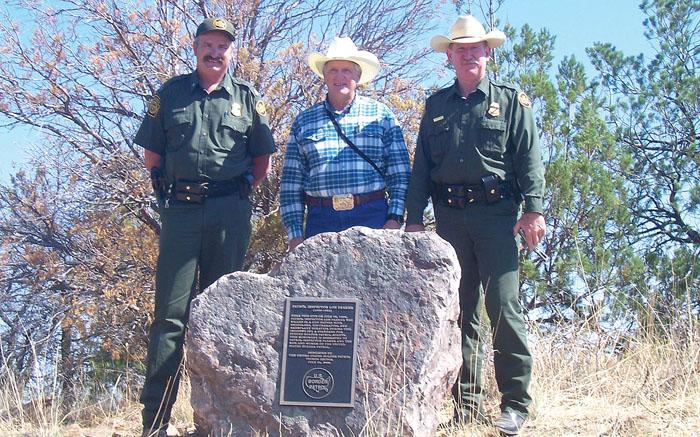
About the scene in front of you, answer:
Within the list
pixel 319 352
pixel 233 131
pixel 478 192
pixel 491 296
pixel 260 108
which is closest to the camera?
pixel 319 352

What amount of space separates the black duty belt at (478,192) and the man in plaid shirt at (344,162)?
36cm

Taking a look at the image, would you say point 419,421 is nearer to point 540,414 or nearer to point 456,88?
point 540,414

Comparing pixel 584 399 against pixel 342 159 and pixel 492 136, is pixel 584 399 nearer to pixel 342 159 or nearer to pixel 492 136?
pixel 492 136

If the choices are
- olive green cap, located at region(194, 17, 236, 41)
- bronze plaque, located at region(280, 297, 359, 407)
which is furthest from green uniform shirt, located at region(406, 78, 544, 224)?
olive green cap, located at region(194, 17, 236, 41)

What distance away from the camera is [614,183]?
8789mm

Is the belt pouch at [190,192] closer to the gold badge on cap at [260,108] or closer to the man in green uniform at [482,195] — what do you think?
the gold badge on cap at [260,108]

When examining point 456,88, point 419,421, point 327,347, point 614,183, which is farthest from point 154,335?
point 614,183

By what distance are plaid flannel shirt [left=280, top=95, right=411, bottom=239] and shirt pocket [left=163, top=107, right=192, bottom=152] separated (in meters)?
0.67

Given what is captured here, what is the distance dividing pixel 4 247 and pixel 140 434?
454cm

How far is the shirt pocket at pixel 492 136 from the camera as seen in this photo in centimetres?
476

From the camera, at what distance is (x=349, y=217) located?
5.07 meters

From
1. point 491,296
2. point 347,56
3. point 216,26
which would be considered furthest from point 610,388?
point 216,26

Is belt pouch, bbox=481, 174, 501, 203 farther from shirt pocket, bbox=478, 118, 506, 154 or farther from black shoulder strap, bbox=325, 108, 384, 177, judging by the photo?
black shoulder strap, bbox=325, 108, 384, 177

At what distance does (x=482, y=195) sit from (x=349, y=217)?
851 millimetres
